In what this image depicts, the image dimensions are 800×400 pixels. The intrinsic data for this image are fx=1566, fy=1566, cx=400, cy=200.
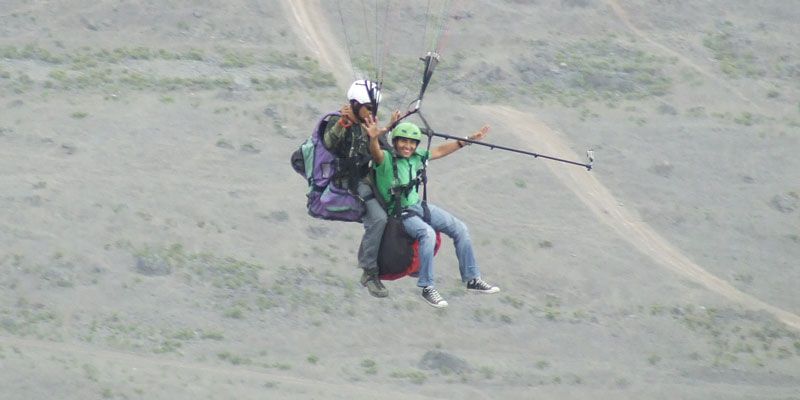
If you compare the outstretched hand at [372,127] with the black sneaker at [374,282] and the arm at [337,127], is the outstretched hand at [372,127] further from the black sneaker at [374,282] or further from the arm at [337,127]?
the black sneaker at [374,282]

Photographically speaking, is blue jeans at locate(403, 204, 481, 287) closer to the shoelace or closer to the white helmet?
the shoelace

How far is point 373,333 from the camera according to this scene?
116 ft

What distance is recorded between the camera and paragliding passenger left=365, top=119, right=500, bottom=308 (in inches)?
637

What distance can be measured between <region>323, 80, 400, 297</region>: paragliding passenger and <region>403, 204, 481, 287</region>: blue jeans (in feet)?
1.17

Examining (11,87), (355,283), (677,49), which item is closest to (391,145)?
(355,283)

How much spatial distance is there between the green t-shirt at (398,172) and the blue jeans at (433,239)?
273mm

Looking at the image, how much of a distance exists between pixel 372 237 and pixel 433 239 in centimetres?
64

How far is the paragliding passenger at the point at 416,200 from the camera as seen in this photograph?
16172 mm

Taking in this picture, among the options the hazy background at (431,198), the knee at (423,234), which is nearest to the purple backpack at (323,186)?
the knee at (423,234)

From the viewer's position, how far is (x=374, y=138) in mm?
15398

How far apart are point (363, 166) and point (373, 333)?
19530 millimetres

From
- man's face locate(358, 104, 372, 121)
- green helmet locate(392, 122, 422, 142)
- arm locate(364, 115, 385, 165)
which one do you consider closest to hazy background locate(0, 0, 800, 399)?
green helmet locate(392, 122, 422, 142)

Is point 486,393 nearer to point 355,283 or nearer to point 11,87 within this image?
point 355,283

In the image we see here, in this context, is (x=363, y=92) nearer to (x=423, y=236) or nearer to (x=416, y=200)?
(x=416, y=200)
